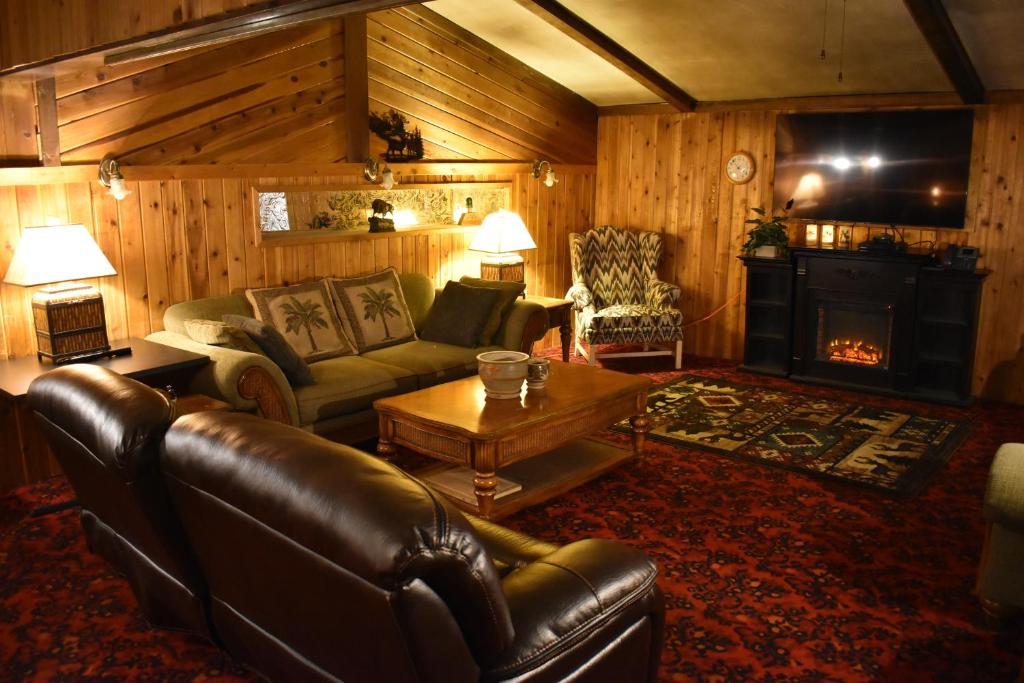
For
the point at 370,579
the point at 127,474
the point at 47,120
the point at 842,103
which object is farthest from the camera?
the point at 842,103

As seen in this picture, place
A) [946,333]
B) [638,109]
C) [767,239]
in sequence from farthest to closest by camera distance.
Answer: [638,109] < [767,239] < [946,333]

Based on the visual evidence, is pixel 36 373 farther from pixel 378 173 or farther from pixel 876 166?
pixel 876 166

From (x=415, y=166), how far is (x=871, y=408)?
3.37m

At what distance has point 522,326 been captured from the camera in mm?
5383

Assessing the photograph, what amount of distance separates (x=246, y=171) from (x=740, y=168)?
3657mm

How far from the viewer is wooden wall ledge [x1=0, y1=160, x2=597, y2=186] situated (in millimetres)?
4075

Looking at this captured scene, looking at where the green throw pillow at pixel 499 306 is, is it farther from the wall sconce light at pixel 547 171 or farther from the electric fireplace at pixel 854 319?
the electric fireplace at pixel 854 319

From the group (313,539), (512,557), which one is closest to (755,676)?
(512,557)

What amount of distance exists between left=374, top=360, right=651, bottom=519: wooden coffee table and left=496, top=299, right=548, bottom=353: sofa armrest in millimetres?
851

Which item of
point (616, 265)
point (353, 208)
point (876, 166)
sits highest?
point (876, 166)

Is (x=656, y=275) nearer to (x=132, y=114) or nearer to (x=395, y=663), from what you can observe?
(x=132, y=114)

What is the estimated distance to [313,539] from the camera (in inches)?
62.7

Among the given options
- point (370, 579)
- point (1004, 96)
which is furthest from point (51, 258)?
point (1004, 96)

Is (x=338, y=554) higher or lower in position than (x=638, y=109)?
lower
